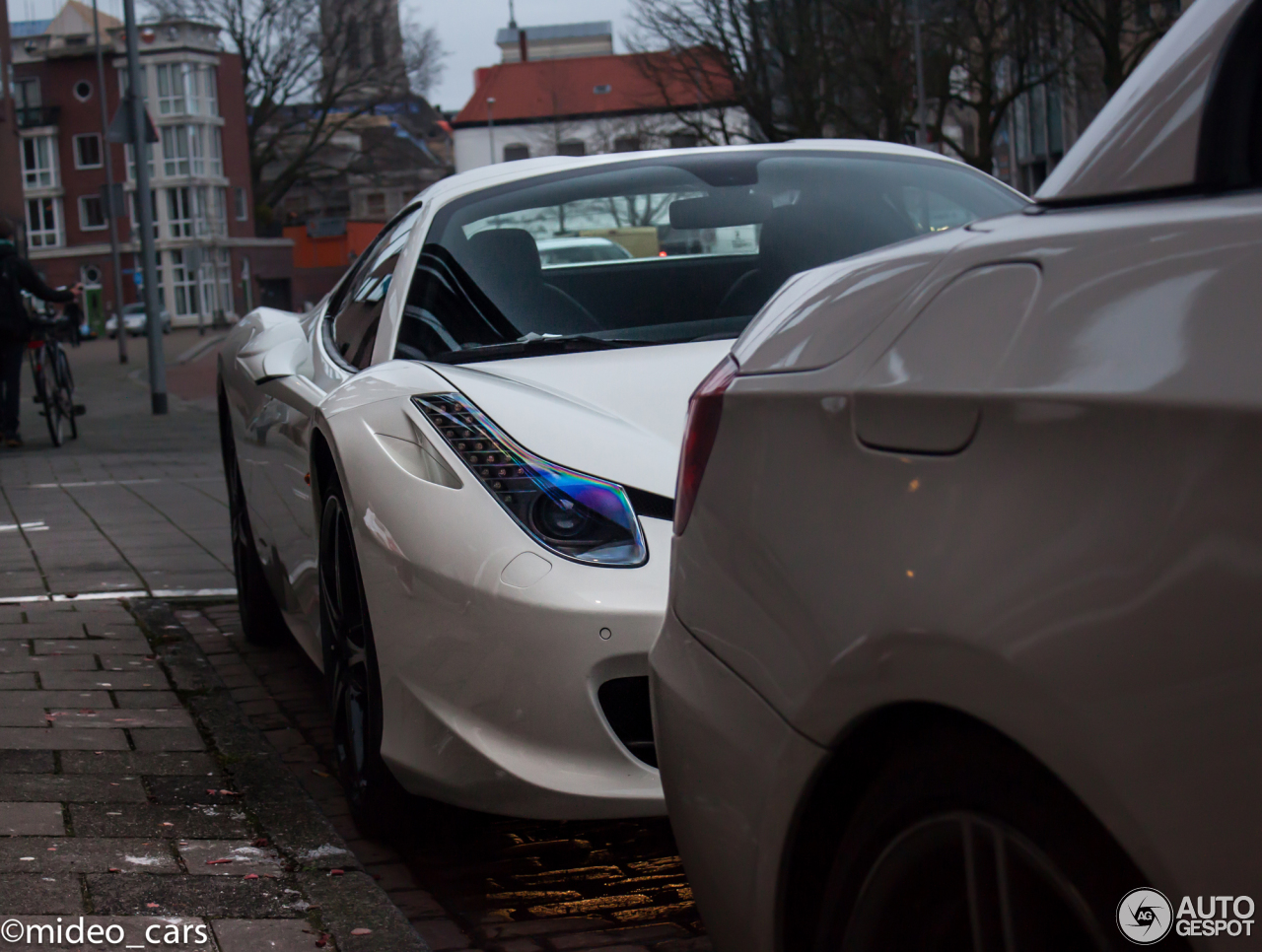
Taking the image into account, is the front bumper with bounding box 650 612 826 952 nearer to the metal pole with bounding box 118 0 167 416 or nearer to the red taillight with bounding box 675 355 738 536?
the red taillight with bounding box 675 355 738 536

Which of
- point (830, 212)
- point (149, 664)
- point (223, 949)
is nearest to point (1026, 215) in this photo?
point (223, 949)

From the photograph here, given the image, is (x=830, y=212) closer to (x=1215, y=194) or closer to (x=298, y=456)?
(x=298, y=456)

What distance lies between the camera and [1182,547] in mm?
1188

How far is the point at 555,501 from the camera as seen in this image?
118 inches

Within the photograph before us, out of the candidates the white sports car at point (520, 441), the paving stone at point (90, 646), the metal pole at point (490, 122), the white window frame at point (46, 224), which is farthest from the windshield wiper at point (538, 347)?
the metal pole at point (490, 122)

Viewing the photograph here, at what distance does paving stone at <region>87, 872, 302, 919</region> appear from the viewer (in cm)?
286

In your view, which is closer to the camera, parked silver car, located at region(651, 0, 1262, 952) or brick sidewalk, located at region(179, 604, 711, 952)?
parked silver car, located at region(651, 0, 1262, 952)

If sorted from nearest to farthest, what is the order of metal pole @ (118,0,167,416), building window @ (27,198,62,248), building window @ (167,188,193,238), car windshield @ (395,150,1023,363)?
car windshield @ (395,150,1023,363) < metal pole @ (118,0,167,416) < building window @ (167,188,193,238) < building window @ (27,198,62,248)

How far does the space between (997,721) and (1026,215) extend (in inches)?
21.5

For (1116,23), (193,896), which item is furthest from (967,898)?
(1116,23)

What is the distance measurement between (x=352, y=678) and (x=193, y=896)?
72 centimetres

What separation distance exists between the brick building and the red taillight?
255 feet

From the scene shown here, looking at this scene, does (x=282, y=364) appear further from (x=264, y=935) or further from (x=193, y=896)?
(x=264, y=935)

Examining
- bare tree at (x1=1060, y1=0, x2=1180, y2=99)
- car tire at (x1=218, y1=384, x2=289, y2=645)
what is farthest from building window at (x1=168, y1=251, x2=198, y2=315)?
car tire at (x1=218, y1=384, x2=289, y2=645)
